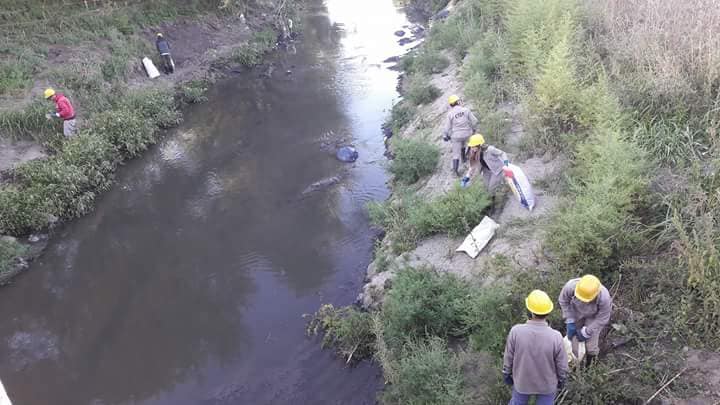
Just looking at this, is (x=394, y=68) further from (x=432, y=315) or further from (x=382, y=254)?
(x=432, y=315)

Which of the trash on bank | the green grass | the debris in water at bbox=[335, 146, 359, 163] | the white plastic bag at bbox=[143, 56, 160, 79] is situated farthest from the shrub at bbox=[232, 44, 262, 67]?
the trash on bank

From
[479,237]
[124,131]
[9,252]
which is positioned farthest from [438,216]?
[124,131]

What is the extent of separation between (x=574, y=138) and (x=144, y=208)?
10.1m

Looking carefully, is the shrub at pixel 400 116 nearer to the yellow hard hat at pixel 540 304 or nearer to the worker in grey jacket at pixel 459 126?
the worker in grey jacket at pixel 459 126

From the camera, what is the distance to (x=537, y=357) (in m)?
4.29

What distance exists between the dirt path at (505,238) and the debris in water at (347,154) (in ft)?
11.5

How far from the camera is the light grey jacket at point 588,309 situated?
4.71 metres

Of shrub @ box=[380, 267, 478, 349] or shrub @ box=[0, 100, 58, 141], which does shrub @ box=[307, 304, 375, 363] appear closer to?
shrub @ box=[380, 267, 478, 349]

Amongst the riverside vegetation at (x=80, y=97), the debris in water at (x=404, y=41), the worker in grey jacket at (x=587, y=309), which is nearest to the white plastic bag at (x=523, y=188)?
the worker in grey jacket at (x=587, y=309)

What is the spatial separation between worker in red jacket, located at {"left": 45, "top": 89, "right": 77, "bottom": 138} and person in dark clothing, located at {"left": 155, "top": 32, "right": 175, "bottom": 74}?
593 centimetres

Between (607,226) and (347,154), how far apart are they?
8701 mm

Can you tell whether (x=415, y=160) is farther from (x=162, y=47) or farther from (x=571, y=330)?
(x=162, y=47)

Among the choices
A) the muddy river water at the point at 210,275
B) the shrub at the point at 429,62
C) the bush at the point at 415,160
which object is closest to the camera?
the muddy river water at the point at 210,275

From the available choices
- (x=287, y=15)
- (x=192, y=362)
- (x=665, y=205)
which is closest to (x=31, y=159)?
(x=192, y=362)
